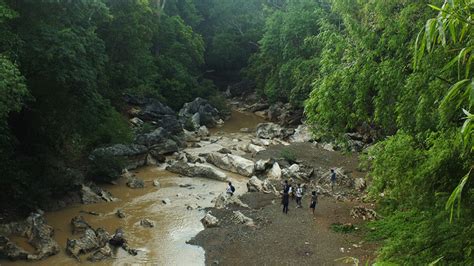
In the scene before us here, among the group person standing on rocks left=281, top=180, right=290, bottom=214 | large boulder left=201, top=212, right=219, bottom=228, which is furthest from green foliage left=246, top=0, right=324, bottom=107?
large boulder left=201, top=212, right=219, bottom=228

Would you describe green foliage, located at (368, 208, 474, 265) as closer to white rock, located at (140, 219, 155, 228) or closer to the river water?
the river water

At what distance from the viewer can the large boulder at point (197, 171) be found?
28.0 m

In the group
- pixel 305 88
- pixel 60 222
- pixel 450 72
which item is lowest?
pixel 60 222

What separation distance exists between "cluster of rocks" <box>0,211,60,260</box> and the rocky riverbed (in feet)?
0.13

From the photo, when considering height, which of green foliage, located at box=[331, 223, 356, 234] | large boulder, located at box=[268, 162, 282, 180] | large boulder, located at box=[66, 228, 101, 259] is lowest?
large boulder, located at box=[66, 228, 101, 259]

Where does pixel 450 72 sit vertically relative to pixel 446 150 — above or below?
above

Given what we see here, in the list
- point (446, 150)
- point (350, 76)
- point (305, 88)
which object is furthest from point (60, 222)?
point (305, 88)

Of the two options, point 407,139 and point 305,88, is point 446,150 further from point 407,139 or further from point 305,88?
point 305,88

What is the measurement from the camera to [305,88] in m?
41.9

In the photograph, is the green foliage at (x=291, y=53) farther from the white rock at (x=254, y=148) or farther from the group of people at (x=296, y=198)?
the group of people at (x=296, y=198)

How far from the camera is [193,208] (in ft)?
75.0

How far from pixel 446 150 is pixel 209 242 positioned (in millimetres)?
Result: 12414

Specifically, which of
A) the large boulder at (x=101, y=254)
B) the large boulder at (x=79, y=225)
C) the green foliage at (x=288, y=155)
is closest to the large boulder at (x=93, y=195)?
the large boulder at (x=79, y=225)

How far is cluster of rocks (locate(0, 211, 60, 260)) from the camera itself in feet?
53.5
